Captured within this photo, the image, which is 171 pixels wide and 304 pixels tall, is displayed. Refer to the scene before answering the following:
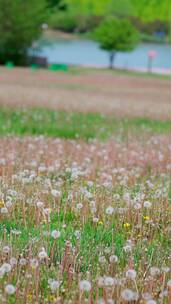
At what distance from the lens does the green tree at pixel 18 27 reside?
46.4 meters

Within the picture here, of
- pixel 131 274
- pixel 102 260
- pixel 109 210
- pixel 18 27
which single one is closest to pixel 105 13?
pixel 18 27

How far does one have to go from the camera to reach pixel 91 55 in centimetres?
7081

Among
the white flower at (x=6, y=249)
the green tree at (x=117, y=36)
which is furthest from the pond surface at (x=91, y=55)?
the white flower at (x=6, y=249)

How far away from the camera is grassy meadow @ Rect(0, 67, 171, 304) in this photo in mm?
3896

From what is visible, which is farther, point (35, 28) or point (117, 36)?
point (117, 36)

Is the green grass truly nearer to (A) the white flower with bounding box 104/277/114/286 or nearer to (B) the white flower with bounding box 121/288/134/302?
(A) the white flower with bounding box 104/277/114/286

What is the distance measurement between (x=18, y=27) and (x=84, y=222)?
42.2 meters

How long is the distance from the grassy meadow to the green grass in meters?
1.85

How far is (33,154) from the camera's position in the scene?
8672 mm

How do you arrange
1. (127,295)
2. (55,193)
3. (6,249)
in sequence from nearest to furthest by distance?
(127,295), (6,249), (55,193)

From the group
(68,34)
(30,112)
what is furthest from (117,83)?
(68,34)

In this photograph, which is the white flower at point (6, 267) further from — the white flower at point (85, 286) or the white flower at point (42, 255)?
the white flower at point (85, 286)

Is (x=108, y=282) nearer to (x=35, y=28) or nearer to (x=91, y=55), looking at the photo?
(x=35, y=28)

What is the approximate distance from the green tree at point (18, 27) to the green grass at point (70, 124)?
99.8 feet
